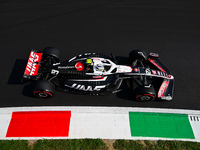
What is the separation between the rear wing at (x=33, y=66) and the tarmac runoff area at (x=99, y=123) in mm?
1407

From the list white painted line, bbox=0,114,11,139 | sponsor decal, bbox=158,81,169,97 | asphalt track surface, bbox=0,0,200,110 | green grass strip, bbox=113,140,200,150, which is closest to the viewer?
green grass strip, bbox=113,140,200,150

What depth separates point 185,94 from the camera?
733cm

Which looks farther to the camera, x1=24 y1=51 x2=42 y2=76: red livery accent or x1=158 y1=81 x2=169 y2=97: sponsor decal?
x1=158 y1=81 x2=169 y2=97: sponsor decal

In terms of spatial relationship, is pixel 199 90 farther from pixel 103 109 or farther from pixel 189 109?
pixel 103 109

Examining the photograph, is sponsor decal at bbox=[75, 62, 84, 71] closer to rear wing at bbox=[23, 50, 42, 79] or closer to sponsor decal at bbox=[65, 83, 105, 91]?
sponsor decal at bbox=[65, 83, 105, 91]

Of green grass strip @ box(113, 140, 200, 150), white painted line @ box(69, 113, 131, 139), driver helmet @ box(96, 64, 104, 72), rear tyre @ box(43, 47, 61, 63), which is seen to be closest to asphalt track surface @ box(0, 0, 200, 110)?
white painted line @ box(69, 113, 131, 139)

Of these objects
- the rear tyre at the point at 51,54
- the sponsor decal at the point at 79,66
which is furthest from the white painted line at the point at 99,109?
the rear tyre at the point at 51,54

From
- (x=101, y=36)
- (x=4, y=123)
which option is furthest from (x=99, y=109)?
(x=101, y=36)

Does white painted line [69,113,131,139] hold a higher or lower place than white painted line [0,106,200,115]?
lower

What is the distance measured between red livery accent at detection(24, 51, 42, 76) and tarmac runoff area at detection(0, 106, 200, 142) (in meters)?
1.50

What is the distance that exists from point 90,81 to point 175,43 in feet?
19.4

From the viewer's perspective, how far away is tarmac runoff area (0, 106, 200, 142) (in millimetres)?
6078

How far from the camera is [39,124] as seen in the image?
6277 millimetres

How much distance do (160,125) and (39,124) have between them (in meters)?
4.71
